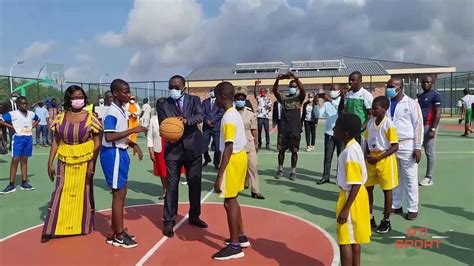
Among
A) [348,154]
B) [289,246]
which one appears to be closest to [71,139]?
[289,246]

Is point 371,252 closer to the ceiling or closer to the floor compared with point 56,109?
closer to the floor

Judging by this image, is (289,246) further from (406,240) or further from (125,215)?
(125,215)

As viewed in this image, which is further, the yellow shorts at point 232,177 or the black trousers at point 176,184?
the black trousers at point 176,184

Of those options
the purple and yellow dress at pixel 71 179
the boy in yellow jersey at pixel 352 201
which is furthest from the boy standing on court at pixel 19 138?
the boy in yellow jersey at pixel 352 201

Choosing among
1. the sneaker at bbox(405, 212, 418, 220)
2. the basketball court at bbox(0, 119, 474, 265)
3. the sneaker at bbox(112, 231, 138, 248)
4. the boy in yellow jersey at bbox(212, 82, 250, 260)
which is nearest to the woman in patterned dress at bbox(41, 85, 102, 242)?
the basketball court at bbox(0, 119, 474, 265)

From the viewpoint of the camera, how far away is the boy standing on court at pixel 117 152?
16.9 ft

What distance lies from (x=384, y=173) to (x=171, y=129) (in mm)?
2967

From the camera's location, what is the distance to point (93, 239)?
5.61 meters

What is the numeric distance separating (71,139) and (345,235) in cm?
367

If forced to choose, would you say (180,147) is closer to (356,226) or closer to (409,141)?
(356,226)

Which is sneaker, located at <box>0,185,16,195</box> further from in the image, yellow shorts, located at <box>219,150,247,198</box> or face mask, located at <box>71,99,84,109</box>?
yellow shorts, located at <box>219,150,247,198</box>

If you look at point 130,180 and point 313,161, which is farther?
point 313,161

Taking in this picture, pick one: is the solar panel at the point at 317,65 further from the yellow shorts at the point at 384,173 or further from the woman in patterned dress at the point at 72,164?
the woman in patterned dress at the point at 72,164

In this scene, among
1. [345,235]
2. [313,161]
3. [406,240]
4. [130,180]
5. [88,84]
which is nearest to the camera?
[345,235]
